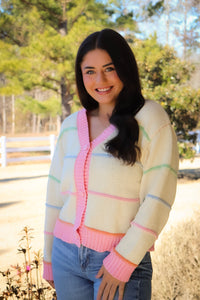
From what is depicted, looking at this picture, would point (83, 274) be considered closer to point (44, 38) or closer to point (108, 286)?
point (108, 286)

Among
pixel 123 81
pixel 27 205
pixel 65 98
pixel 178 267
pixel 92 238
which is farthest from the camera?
pixel 65 98

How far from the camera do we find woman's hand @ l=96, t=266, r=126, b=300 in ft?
4.31

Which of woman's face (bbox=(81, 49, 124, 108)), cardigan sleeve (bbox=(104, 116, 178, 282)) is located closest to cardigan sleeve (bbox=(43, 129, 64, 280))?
woman's face (bbox=(81, 49, 124, 108))

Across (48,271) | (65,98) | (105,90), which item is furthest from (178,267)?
(65,98)

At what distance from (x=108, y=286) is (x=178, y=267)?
62.3 inches

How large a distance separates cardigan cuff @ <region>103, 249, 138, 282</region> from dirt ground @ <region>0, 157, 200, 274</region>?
223cm

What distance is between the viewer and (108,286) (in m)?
1.33

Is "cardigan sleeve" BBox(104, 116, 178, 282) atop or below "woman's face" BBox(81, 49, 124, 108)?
below

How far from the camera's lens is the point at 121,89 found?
5.07 ft

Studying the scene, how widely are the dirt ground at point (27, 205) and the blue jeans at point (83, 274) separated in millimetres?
1952

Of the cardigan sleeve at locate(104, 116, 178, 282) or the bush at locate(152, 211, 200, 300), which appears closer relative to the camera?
the cardigan sleeve at locate(104, 116, 178, 282)

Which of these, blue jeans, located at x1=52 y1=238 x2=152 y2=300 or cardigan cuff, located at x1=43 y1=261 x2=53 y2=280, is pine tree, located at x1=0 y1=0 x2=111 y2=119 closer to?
cardigan cuff, located at x1=43 y1=261 x2=53 y2=280

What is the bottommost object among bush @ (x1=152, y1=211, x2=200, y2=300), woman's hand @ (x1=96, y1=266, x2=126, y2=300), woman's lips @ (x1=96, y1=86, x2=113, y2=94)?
bush @ (x1=152, y1=211, x2=200, y2=300)

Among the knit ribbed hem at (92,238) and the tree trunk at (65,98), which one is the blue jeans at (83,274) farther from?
the tree trunk at (65,98)
